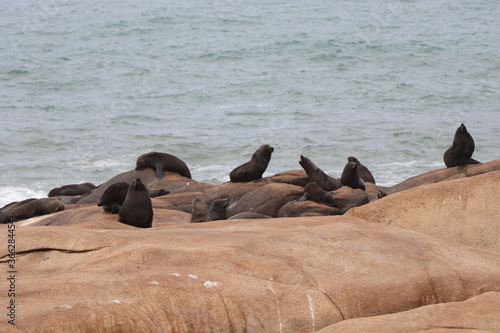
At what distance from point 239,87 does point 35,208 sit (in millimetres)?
21600

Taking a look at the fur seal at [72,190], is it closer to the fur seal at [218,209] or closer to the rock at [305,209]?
the fur seal at [218,209]

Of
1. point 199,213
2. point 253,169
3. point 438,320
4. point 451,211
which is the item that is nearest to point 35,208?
point 199,213

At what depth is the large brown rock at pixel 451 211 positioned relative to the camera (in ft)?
26.4

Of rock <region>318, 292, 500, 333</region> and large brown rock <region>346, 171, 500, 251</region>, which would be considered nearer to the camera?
rock <region>318, 292, 500, 333</region>

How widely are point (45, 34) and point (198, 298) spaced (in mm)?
47488

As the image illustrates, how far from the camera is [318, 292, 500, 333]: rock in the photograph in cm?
491

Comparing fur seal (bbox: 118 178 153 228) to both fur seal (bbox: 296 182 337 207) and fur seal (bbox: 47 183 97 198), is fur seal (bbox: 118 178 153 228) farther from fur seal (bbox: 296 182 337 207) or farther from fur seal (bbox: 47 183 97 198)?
fur seal (bbox: 47 183 97 198)

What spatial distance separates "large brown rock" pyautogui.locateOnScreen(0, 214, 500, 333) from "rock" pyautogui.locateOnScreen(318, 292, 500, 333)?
386 millimetres

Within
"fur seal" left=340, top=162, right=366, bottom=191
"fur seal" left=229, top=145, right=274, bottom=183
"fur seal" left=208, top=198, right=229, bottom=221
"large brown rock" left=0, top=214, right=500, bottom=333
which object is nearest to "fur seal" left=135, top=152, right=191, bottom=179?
"fur seal" left=229, top=145, right=274, bottom=183

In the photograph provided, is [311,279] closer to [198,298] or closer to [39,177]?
[198,298]

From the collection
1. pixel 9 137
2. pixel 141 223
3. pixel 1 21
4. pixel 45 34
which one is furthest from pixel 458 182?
pixel 1 21

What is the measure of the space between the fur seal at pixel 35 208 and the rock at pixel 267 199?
9.97 ft

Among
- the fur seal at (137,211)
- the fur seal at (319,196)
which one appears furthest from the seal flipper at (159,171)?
the fur seal at (137,211)

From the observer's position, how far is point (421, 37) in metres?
45.2
